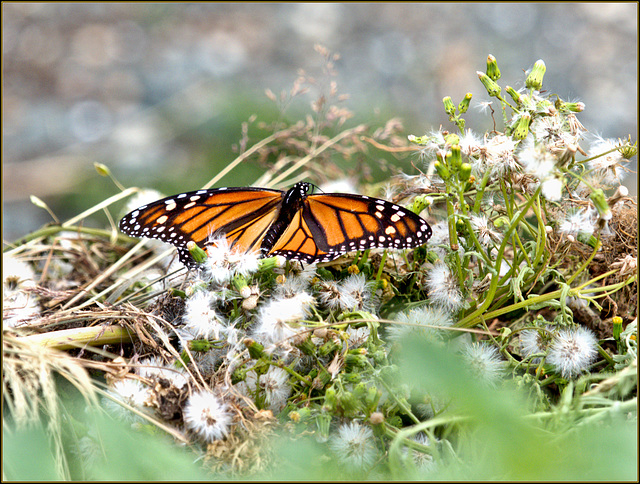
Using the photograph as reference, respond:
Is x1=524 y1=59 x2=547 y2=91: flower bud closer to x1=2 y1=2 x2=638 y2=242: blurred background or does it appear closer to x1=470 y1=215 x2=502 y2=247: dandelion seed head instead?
x1=470 y1=215 x2=502 y2=247: dandelion seed head

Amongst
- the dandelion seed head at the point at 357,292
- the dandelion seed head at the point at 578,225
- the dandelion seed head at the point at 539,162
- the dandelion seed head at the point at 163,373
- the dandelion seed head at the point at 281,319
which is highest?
the dandelion seed head at the point at 539,162

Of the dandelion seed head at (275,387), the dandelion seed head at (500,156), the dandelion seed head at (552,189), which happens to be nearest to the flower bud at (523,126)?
the dandelion seed head at (500,156)

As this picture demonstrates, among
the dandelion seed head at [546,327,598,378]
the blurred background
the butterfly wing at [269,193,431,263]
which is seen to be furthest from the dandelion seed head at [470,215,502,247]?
the blurred background

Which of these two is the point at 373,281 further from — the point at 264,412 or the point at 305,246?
the point at 264,412

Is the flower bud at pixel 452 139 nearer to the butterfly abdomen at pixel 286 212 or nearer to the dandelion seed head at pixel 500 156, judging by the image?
the dandelion seed head at pixel 500 156

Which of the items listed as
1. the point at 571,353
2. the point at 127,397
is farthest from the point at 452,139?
the point at 127,397

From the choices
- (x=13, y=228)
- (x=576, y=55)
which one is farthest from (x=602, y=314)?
(x=576, y=55)
